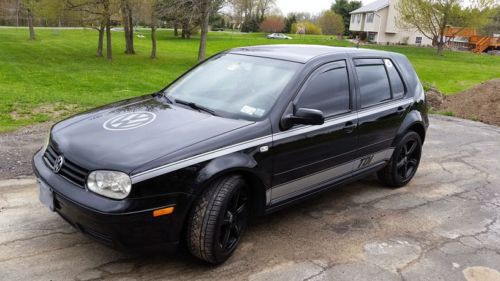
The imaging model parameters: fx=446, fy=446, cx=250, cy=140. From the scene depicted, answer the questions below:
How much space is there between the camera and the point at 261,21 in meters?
82.2

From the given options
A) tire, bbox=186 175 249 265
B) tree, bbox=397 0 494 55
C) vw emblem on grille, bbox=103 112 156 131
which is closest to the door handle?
tire, bbox=186 175 249 265

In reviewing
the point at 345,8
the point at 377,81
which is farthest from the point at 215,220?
the point at 345,8

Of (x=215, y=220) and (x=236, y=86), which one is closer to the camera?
(x=215, y=220)

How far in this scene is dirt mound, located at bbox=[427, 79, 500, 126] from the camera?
10.6m

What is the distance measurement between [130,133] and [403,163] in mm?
3584

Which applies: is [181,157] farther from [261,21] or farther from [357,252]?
[261,21]

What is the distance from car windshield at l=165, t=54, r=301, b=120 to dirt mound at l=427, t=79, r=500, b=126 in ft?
25.9

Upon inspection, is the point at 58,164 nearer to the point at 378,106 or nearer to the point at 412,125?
the point at 378,106

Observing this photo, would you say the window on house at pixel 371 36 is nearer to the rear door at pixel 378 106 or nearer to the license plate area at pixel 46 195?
the rear door at pixel 378 106

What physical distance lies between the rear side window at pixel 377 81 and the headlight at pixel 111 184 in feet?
8.74

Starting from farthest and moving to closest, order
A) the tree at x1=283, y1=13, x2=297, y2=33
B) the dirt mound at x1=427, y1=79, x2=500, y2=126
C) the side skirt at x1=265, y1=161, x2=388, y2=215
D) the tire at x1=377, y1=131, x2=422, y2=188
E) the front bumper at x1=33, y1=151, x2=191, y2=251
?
the tree at x1=283, y1=13, x2=297, y2=33 < the dirt mound at x1=427, y1=79, x2=500, y2=126 < the tire at x1=377, y1=131, x2=422, y2=188 < the side skirt at x1=265, y1=161, x2=388, y2=215 < the front bumper at x1=33, y1=151, x2=191, y2=251

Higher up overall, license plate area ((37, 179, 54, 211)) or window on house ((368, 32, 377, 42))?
window on house ((368, 32, 377, 42))

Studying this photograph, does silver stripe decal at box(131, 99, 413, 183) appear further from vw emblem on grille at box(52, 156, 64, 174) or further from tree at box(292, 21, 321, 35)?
tree at box(292, 21, 321, 35)

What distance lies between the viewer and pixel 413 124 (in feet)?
17.7
